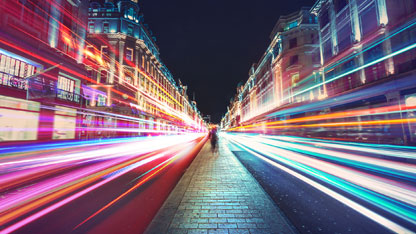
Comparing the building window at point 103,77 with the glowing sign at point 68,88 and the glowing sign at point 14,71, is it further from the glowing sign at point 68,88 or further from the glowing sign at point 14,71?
the glowing sign at point 14,71

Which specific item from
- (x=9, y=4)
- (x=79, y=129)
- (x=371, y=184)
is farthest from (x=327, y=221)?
(x=79, y=129)

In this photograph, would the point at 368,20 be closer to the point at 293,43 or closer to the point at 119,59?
the point at 293,43

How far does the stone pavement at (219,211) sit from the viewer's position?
2895 millimetres

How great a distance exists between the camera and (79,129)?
1783cm

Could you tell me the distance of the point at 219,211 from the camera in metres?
3.55

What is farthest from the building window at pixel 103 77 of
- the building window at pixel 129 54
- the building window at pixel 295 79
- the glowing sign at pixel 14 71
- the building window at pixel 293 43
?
the building window at pixel 293 43

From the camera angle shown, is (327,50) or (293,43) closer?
(327,50)

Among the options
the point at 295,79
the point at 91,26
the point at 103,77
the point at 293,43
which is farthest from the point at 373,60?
the point at 91,26

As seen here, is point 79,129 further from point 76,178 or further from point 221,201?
point 221,201

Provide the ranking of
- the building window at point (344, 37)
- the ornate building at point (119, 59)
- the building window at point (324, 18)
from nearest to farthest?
the building window at point (344, 37) → the building window at point (324, 18) → the ornate building at point (119, 59)

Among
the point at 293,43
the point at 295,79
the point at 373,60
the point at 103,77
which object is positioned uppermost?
the point at 293,43

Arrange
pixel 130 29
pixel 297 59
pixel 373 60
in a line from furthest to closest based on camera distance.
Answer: pixel 130 29, pixel 297 59, pixel 373 60

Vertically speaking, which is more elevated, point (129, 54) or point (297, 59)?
point (129, 54)

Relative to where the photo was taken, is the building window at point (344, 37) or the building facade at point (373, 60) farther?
the building window at point (344, 37)
